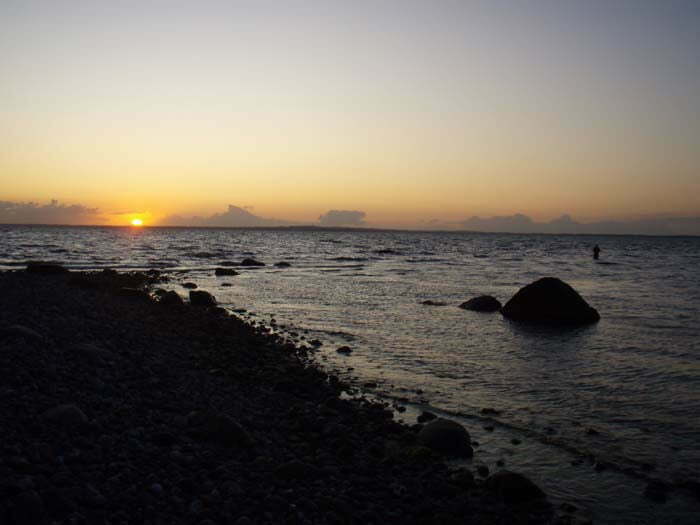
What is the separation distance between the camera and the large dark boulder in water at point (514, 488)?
6961mm

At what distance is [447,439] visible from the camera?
27.8 ft

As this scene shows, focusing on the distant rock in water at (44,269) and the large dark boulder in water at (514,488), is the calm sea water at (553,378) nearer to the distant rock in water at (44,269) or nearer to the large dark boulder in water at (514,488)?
the large dark boulder in water at (514,488)

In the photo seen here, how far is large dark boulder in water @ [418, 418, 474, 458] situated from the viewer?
8.37 metres

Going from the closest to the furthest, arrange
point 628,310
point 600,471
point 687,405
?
point 600,471
point 687,405
point 628,310

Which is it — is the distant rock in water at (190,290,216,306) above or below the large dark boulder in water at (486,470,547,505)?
above

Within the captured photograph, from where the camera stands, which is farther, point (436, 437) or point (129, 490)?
point (436, 437)

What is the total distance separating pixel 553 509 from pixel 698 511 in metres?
1.87

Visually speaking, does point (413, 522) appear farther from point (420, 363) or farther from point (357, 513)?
point (420, 363)

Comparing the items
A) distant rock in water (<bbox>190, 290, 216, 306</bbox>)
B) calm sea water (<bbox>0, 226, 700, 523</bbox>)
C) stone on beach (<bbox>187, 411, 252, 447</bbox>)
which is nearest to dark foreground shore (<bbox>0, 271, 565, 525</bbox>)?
stone on beach (<bbox>187, 411, 252, 447</bbox>)

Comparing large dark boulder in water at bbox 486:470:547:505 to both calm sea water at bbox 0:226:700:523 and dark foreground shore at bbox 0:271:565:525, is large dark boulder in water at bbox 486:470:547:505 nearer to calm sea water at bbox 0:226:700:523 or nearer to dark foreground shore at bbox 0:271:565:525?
dark foreground shore at bbox 0:271:565:525

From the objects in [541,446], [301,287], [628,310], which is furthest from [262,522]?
[301,287]

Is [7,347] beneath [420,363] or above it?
above

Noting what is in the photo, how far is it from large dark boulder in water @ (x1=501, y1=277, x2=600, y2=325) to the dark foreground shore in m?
11.9

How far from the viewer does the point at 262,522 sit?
17.8 ft
